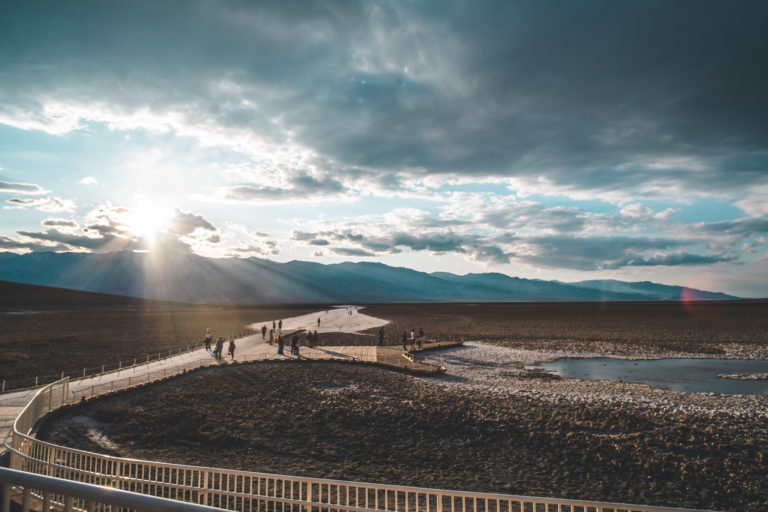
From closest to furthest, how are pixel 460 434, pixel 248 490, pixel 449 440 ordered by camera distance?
pixel 248 490, pixel 449 440, pixel 460 434

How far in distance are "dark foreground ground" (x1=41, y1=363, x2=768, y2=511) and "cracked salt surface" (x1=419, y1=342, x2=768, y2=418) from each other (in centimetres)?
133

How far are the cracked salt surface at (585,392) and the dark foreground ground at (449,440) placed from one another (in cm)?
133

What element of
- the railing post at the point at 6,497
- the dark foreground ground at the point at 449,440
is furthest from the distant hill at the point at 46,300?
the railing post at the point at 6,497

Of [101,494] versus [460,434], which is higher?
[101,494]

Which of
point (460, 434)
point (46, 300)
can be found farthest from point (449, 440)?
point (46, 300)

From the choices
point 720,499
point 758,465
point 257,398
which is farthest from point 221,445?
point 758,465

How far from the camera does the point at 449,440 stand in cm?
1546

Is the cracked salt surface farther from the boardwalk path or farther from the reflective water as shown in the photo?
the boardwalk path

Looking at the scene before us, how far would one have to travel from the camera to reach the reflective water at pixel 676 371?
25350 millimetres

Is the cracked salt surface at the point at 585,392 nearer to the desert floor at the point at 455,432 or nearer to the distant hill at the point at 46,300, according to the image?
the desert floor at the point at 455,432

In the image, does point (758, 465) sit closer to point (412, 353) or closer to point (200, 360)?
point (412, 353)

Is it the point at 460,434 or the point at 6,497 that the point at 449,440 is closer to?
the point at 460,434

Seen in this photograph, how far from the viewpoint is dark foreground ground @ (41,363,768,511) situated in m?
12.2

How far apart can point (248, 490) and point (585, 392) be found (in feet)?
61.9
